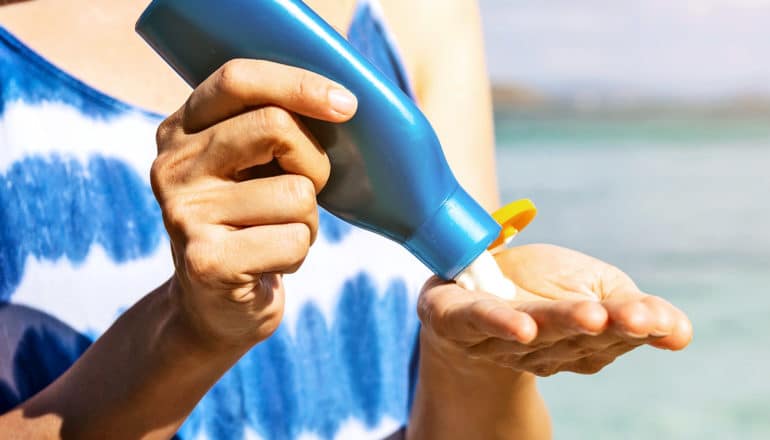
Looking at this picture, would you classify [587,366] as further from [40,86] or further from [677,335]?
[40,86]

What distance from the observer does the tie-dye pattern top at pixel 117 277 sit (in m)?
0.72

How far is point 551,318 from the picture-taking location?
1.75 feet

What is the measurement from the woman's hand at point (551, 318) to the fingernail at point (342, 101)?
0.14 meters

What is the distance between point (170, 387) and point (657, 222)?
4210 millimetres

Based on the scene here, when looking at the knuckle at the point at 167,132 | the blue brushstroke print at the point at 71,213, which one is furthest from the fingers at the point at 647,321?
the blue brushstroke print at the point at 71,213

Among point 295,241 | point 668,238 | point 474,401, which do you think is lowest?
point 668,238

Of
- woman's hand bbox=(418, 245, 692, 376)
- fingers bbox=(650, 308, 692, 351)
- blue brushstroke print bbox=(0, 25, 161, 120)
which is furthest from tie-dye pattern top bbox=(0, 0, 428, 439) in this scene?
fingers bbox=(650, 308, 692, 351)

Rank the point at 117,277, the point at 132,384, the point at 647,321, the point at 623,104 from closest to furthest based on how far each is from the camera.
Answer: the point at 647,321 → the point at 132,384 → the point at 117,277 → the point at 623,104

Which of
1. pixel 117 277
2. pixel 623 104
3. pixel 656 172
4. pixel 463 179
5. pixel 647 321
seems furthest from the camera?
pixel 623 104

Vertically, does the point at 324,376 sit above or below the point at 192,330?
below

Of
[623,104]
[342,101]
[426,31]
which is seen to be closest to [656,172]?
[623,104]

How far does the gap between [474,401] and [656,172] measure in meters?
5.25

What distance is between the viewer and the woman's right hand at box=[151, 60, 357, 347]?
548mm

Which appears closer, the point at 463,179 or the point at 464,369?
the point at 464,369
